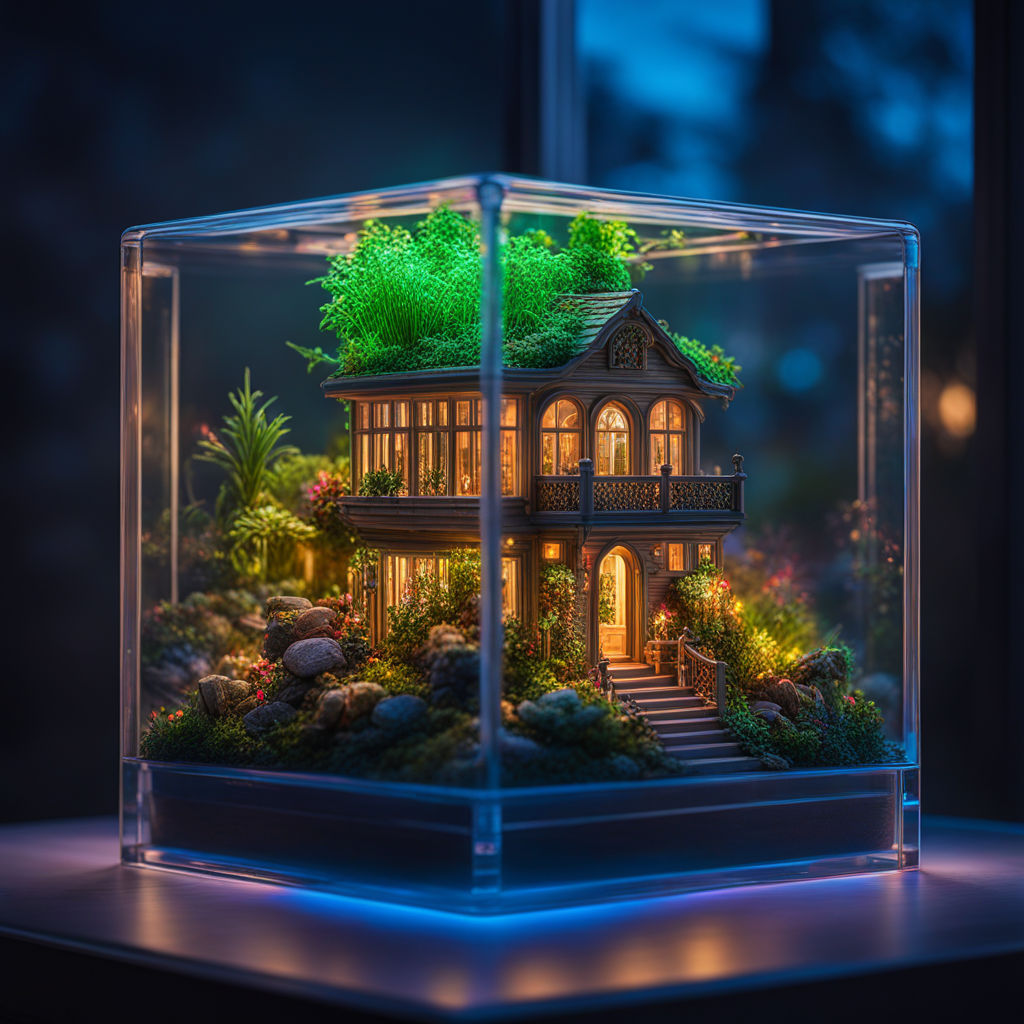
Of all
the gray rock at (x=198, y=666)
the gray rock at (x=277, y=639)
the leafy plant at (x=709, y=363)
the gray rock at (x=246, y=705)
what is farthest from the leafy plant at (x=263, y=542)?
the leafy plant at (x=709, y=363)

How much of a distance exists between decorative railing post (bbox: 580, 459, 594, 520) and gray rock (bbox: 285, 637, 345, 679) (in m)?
1.58

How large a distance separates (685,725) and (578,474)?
1.44 m

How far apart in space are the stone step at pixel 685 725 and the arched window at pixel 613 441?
1395 mm

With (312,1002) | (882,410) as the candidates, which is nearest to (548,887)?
(312,1002)

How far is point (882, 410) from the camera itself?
10633 millimetres

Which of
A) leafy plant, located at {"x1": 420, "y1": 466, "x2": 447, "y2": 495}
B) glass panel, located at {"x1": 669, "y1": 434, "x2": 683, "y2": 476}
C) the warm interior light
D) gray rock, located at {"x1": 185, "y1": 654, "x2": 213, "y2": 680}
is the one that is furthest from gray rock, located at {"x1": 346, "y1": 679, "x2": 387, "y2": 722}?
the warm interior light

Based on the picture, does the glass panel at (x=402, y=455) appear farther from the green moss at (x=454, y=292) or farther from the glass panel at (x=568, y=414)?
the glass panel at (x=568, y=414)

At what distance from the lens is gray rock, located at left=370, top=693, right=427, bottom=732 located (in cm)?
769

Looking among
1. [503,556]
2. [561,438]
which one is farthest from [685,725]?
[561,438]

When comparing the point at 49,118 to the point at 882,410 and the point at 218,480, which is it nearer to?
the point at 218,480

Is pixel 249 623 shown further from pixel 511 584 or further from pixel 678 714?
pixel 678 714

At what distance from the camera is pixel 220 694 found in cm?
885

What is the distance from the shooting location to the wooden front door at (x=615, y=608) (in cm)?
873

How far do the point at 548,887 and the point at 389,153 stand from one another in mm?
6163
